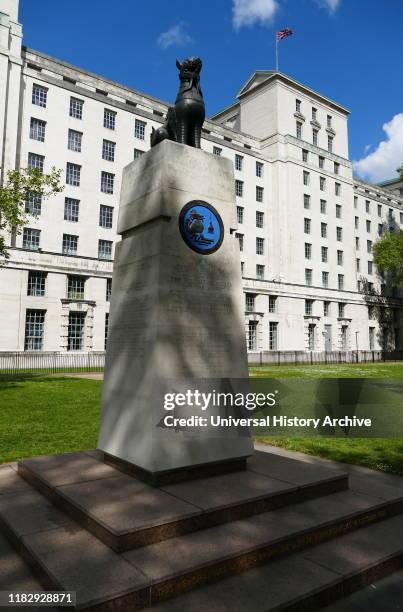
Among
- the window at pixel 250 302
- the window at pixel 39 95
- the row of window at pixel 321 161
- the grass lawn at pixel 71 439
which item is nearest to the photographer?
the grass lawn at pixel 71 439

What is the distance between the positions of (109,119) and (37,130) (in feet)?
24.3

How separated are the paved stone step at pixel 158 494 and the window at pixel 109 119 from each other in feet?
130

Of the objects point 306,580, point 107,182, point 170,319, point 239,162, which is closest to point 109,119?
point 107,182

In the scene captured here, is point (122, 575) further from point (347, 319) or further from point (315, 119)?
point (315, 119)

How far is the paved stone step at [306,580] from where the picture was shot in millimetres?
3229

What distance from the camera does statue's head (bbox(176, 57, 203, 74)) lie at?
22.3ft

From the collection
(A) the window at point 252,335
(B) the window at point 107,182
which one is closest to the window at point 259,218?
(A) the window at point 252,335

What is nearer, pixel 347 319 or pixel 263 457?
pixel 263 457

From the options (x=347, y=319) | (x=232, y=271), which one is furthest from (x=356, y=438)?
(x=347, y=319)

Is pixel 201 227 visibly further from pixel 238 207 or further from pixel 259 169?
pixel 259 169

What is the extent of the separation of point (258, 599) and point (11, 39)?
43.1 meters

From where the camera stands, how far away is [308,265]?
52.3m

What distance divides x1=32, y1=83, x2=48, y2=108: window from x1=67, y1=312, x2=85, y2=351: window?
732 inches

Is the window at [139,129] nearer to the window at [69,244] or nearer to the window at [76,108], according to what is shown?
the window at [76,108]
